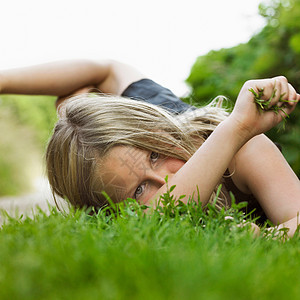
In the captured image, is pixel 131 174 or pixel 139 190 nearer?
pixel 131 174

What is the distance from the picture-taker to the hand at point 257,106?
2.18 metres

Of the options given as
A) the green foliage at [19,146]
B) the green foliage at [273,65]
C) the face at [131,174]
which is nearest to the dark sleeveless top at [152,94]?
the green foliage at [273,65]

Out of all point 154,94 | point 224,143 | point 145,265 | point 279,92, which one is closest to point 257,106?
point 279,92

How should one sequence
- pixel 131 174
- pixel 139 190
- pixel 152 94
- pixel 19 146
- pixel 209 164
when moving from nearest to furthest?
pixel 209 164
pixel 131 174
pixel 139 190
pixel 152 94
pixel 19 146

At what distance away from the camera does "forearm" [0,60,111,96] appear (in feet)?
11.6

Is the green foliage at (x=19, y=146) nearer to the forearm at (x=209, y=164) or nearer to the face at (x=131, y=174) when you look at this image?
the face at (x=131, y=174)

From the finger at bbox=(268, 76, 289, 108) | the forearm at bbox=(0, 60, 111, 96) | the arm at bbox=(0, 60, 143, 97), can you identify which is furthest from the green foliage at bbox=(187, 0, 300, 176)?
the finger at bbox=(268, 76, 289, 108)

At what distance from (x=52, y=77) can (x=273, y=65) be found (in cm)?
229

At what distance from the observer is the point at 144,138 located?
266cm

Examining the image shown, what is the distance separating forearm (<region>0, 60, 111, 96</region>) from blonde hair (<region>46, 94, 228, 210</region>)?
75cm

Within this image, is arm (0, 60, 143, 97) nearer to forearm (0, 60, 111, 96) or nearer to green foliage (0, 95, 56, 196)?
forearm (0, 60, 111, 96)

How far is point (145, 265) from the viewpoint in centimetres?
105

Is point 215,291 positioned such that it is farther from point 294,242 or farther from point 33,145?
point 33,145

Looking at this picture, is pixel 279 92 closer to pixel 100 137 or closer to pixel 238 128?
pixel 238 128
